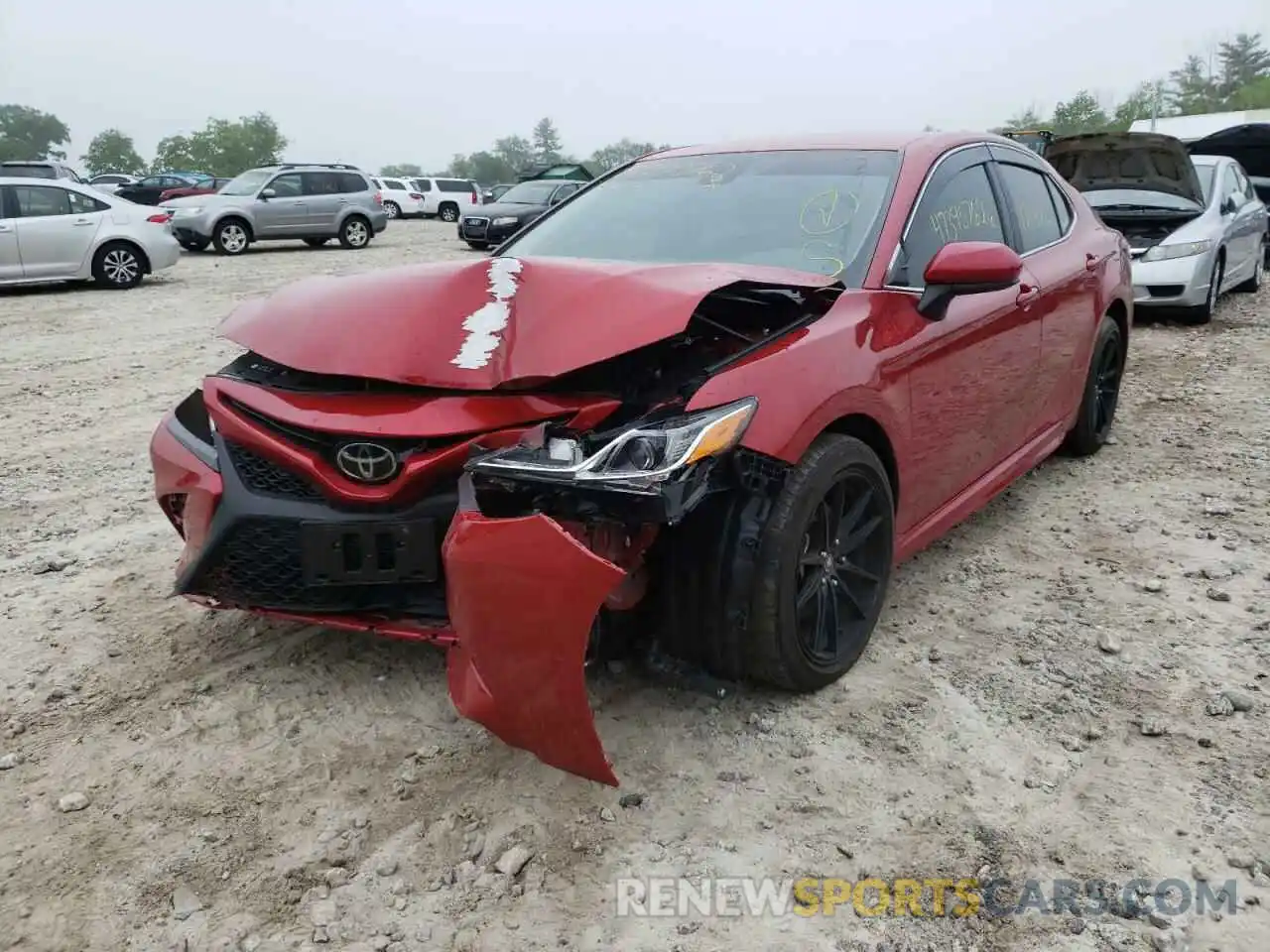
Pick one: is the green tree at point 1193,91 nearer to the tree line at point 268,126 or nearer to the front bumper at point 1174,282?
the tree line at point 268,126

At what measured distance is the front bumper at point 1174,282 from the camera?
28.6 feet

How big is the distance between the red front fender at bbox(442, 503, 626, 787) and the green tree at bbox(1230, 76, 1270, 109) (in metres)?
79.0

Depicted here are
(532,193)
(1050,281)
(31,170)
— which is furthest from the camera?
(532,193)

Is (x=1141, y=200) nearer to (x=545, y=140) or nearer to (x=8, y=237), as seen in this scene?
(x=8, y=237)

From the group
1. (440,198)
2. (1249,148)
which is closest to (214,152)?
(440,198)

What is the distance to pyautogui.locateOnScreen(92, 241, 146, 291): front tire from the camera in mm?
12531

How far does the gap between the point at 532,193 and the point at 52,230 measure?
9152mm

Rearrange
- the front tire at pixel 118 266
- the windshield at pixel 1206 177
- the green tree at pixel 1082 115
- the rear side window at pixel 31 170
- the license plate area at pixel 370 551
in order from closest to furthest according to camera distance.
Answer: the license plate area at pixel 370 551 < the windshield at pixel 1206 177 < the front tire at pixel 118 266 < the rear side window at pixel 31 170 < the green tree at pixel 1082 115

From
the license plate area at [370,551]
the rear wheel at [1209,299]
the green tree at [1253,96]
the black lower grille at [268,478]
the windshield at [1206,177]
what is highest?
the green tree at [1253,96]

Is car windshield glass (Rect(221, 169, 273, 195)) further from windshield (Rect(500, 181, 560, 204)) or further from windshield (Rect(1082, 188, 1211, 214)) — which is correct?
windshield (Rect(1082, 188, 1211, 214))

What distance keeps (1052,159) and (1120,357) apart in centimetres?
581

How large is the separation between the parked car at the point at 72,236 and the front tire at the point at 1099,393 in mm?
11752

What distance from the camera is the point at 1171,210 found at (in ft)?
30.0

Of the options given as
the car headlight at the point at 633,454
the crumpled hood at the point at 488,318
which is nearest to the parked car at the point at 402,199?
the crumpled hood at the point at 488,318
